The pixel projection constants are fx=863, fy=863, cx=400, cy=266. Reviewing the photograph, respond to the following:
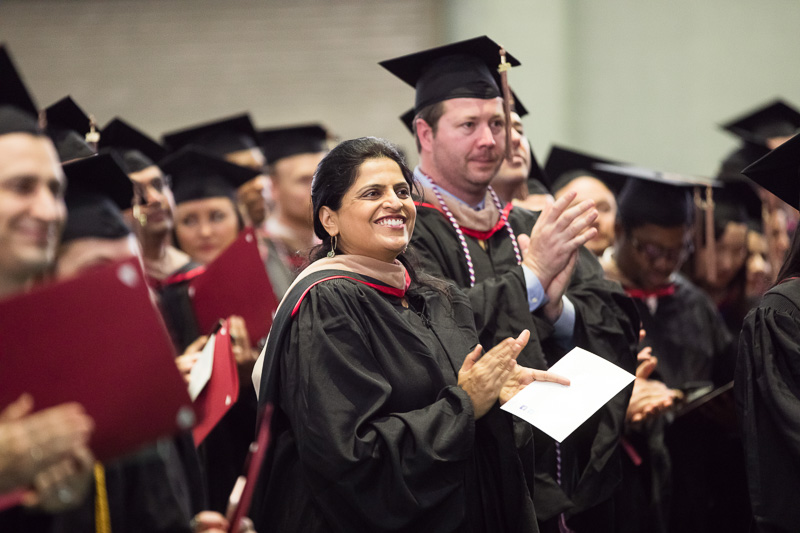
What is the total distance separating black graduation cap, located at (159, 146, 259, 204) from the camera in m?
4.89

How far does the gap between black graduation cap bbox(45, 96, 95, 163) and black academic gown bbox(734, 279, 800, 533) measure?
8.28ft

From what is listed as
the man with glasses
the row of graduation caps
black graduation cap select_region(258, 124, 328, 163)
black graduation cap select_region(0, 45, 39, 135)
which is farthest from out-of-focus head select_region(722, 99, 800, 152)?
black graduation cap select_region(0, 45, 39, 135)

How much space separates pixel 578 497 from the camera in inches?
130

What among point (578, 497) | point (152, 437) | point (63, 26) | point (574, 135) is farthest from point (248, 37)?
point (152, 437)

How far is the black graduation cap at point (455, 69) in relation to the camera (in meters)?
3.57

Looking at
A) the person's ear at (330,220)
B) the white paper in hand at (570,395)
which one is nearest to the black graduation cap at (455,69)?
the person's ear at (330,220)

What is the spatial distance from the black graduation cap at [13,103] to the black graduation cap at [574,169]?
389cm

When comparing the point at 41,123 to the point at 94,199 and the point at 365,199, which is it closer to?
the point at 94,199

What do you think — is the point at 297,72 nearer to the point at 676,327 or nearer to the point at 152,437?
the point at 676,327

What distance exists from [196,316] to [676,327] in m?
2.56

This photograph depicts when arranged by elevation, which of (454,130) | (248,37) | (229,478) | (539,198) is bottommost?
(229,478)

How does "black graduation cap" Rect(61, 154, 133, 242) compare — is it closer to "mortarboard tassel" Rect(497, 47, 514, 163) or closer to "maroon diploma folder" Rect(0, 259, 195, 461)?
"maroon diploma folder" Rect(0, 259, 195, 461)

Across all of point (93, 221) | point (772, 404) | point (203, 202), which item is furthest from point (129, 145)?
point (772, 404)

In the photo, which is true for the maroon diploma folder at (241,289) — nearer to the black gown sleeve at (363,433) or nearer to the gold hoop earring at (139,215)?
the gold hoop earring at (139,215)
